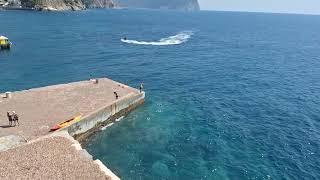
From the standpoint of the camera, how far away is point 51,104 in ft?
162

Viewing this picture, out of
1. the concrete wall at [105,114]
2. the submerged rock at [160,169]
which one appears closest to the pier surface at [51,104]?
the concrete wall at [105,114]

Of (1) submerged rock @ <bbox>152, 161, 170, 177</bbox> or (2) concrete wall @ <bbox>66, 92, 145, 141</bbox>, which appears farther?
(2) concrete wall @ <bbox>66, 92, 145, 141</bbox>

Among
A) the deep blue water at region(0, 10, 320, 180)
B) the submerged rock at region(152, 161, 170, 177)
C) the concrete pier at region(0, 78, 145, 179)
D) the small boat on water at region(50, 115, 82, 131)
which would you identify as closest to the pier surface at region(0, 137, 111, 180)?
the concrete pier at region(0, 78, 145, 179)

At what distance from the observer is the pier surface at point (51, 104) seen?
41.8 metres

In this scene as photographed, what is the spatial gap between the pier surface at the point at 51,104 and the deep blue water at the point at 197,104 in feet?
16.5

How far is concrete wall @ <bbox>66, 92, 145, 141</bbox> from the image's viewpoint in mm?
44406

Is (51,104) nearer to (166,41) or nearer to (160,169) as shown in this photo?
(160,169)

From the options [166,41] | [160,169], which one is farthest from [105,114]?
[166,41]

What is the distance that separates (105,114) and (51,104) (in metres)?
7.74

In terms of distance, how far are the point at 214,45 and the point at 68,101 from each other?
82.0 meters

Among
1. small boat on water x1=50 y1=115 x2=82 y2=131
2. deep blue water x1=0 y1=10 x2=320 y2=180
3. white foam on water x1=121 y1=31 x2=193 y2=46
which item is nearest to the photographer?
deep blue water x1=0 y1=10 x2=320 y2=180

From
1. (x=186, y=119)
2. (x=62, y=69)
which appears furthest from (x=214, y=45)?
(x=186, y=119)

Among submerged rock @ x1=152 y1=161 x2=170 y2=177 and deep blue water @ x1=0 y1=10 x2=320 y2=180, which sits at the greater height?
deep blue water @ x1=0 y1=10 x2=320 y2=180

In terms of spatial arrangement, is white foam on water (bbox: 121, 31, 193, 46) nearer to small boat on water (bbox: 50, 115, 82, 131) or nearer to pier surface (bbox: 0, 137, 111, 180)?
small boat on water (bbox: 50, 115, 82, 131)
